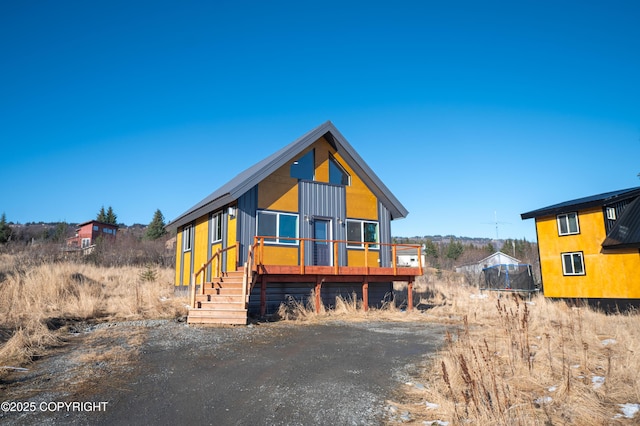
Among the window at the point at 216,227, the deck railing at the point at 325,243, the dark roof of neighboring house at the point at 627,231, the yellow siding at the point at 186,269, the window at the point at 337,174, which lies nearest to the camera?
the deck railing at the point at 325,243

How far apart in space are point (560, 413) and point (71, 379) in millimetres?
5860

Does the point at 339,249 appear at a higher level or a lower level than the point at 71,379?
higher

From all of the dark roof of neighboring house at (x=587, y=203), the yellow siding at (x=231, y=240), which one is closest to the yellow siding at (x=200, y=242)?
Answer: the yellow siding at (x=231, y=240)

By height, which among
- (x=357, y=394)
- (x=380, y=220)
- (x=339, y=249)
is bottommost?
(x=357, y=394)

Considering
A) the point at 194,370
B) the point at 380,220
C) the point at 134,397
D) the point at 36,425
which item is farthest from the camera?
the point at 380,220

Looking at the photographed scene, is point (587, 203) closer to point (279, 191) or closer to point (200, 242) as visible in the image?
point (279, 191)

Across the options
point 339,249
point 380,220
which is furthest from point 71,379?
point 380,220

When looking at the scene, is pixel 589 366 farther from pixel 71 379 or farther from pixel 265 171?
pixel 265 171

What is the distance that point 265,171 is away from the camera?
13977 mm

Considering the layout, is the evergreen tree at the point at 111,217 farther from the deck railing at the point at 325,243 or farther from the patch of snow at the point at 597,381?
the patch of snow at the point at 597,381

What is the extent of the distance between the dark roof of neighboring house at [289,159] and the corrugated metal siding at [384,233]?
32cm

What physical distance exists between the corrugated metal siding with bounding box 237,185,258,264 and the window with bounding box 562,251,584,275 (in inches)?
658

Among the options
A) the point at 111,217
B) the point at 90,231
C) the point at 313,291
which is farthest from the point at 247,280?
the point at 111,217

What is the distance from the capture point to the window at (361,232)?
16250 millimetres
